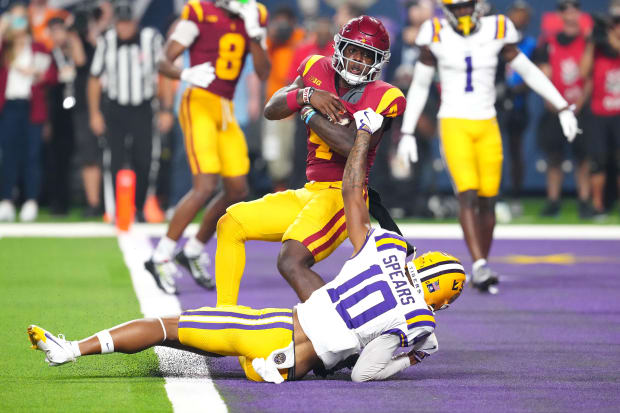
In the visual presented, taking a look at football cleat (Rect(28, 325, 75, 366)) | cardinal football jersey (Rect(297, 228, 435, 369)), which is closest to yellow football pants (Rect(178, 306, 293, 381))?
cardinal football jersey (Rect(297, 228, 435, 369))

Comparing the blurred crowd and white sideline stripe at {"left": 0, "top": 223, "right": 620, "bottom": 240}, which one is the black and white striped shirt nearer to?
the blurred crowd

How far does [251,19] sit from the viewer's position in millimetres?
7980

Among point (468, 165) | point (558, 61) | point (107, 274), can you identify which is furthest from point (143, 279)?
point (558, 61)

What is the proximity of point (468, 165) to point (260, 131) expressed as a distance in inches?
246

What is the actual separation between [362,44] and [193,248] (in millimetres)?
2886

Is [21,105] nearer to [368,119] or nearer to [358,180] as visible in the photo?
[368,119]

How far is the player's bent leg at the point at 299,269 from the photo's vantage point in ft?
17.5

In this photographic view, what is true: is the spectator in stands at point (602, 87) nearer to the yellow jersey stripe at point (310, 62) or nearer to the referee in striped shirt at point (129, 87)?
the referee in striped shirt at point (129, 87)

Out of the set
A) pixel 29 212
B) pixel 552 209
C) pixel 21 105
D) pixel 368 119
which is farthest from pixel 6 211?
pixel 368 119

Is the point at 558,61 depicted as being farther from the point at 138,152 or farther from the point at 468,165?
the point at 468,165

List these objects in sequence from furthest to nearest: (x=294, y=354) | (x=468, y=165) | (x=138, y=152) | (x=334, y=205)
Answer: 1. (x=138, y=152)
2. (x=468, y=165)
3. (x=334, y=205)
4. (x=294, y=354)

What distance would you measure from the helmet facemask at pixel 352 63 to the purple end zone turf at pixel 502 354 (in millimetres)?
1326

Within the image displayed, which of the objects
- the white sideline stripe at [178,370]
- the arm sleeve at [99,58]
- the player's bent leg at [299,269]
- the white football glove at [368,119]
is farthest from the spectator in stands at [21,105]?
the white football glove at [368,119]

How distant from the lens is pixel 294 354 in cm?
482
